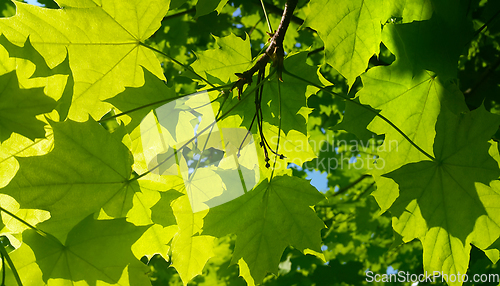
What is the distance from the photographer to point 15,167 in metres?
1.16

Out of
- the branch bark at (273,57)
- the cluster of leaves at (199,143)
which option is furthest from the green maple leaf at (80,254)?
the branch bark at (273,57)

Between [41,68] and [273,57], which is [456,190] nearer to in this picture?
[273,57]

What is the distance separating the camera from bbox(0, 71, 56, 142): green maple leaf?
39.0 inches

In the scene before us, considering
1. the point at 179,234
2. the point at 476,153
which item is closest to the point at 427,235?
the point at 476,153

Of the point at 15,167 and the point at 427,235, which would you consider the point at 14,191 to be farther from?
the point at 427,235

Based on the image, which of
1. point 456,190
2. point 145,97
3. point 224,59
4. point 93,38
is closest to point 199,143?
point 145,97

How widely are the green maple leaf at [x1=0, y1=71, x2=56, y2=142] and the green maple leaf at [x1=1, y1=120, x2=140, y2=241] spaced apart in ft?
0.20

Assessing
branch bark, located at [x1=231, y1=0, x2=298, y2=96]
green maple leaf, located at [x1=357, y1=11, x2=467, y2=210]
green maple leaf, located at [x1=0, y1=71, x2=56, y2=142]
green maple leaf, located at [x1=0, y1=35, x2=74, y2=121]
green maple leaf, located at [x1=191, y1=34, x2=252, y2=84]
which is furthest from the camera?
green maple leaf, located at [x1=191, y1=34, x2=252, y2=84]

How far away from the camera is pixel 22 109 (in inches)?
39.6

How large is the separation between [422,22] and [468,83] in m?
1.84

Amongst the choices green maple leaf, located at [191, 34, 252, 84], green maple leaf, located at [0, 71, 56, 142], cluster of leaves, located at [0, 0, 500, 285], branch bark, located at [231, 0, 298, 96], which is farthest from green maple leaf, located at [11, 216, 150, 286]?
green maple leaf, located at [191, 34, 252, 84]

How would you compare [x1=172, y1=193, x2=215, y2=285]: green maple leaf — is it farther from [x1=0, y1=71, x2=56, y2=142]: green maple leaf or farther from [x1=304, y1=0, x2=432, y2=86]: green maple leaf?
[x1=304, y1=0, x2=432, y2=86]: green maple leaf

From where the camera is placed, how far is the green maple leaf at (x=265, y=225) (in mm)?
1278

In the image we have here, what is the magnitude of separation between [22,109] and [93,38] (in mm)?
403
